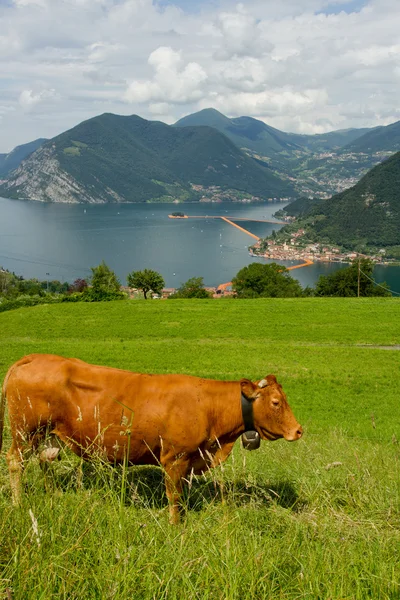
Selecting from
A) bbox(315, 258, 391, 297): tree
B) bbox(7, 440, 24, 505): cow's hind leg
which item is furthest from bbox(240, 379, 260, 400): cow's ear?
bbox(315, 258, 391, 297): tree

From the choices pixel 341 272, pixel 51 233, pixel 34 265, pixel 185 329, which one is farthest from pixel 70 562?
pixel 51 233

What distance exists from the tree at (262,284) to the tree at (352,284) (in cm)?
381

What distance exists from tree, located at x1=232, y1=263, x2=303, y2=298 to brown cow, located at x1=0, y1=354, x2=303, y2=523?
50.2 m

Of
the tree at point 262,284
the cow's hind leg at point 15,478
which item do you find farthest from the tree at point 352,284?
the cow's hind leg at point 15,478

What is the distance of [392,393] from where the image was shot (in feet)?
48.3

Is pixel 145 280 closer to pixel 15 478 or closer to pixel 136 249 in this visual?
pixel 15 478

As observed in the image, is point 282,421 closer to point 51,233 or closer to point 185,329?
point 185,329

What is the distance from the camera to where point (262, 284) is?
5753 cm

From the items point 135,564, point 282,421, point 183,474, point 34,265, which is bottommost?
point 34,265

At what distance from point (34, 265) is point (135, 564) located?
123944 millimetres

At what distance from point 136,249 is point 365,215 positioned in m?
87.8

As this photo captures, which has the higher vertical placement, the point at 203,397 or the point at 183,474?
the point at 203,397

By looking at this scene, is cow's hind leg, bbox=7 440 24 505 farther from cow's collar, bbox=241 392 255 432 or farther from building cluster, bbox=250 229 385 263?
building cluster, bbox=250 229 385 263

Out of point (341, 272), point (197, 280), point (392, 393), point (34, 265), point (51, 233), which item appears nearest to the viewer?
point (392, 393)
